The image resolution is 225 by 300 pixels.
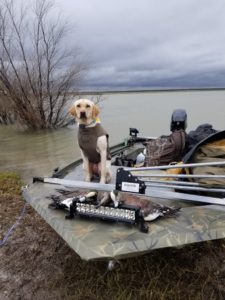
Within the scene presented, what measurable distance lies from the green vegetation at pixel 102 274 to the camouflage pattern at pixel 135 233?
0.73 m

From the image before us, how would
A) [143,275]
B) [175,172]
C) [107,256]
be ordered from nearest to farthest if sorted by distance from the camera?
1. [107,256]
2. [143,275]
3. [175,172]

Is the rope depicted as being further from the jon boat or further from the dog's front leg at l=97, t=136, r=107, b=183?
the dog's front leg at l=97, t=136, r=107, b=183

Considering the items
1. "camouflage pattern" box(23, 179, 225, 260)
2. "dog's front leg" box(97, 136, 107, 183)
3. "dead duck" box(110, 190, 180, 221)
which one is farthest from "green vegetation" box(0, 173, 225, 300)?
"dog's front leg" box(97, 136, 107, 183)

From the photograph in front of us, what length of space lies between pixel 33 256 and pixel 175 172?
179 centimetres

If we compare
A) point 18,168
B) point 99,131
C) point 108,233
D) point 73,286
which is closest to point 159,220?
point 108,233

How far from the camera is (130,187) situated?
2.80 metres

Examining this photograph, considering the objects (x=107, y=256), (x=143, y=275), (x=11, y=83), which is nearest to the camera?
(x=107, y=256)

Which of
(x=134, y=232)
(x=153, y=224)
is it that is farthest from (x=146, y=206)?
(x=134, y=232)

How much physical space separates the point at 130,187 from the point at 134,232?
0.54 metres

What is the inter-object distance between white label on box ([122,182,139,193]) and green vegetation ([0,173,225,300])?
70 cm

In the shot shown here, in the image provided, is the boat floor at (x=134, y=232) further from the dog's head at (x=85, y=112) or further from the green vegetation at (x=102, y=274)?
the dog's head at (x=85, y=112)

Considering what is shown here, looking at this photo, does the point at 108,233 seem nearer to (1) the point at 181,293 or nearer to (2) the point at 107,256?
(2) the point at 107,256

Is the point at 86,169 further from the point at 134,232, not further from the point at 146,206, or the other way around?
the point at 134,232

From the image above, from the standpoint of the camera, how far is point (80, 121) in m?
3.86
